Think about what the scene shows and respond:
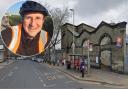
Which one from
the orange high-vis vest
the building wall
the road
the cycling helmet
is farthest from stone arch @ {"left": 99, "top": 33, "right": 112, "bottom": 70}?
the cycling helmet

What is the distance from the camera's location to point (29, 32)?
5.29 meters

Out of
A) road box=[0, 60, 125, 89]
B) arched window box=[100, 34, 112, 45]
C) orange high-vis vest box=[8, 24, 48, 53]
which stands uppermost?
arched window box=[100, 34, 112, 45]

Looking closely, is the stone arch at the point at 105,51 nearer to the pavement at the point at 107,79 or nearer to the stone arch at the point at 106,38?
the stone arch at the point at 106,38

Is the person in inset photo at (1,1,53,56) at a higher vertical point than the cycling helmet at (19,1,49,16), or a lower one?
lower

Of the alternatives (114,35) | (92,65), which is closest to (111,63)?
(114,35)

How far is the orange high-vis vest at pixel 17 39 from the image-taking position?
5.32 metres

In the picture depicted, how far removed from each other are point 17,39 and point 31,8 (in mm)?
495

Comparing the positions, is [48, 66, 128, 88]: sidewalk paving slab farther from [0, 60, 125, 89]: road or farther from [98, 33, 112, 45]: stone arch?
[98, 33, 112, 45]: stone arch

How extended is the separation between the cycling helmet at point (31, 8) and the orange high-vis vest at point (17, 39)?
0.23m

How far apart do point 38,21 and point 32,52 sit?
51 cm

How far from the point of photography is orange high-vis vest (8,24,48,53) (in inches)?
209

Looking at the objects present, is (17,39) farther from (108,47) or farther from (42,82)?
(108,47)

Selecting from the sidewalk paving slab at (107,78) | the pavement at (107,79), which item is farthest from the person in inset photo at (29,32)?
the sidewalk paving slab at (107,78)

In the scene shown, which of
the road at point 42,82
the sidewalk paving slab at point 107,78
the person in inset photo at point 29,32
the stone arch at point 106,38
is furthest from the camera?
the stone arch at point 106,38
